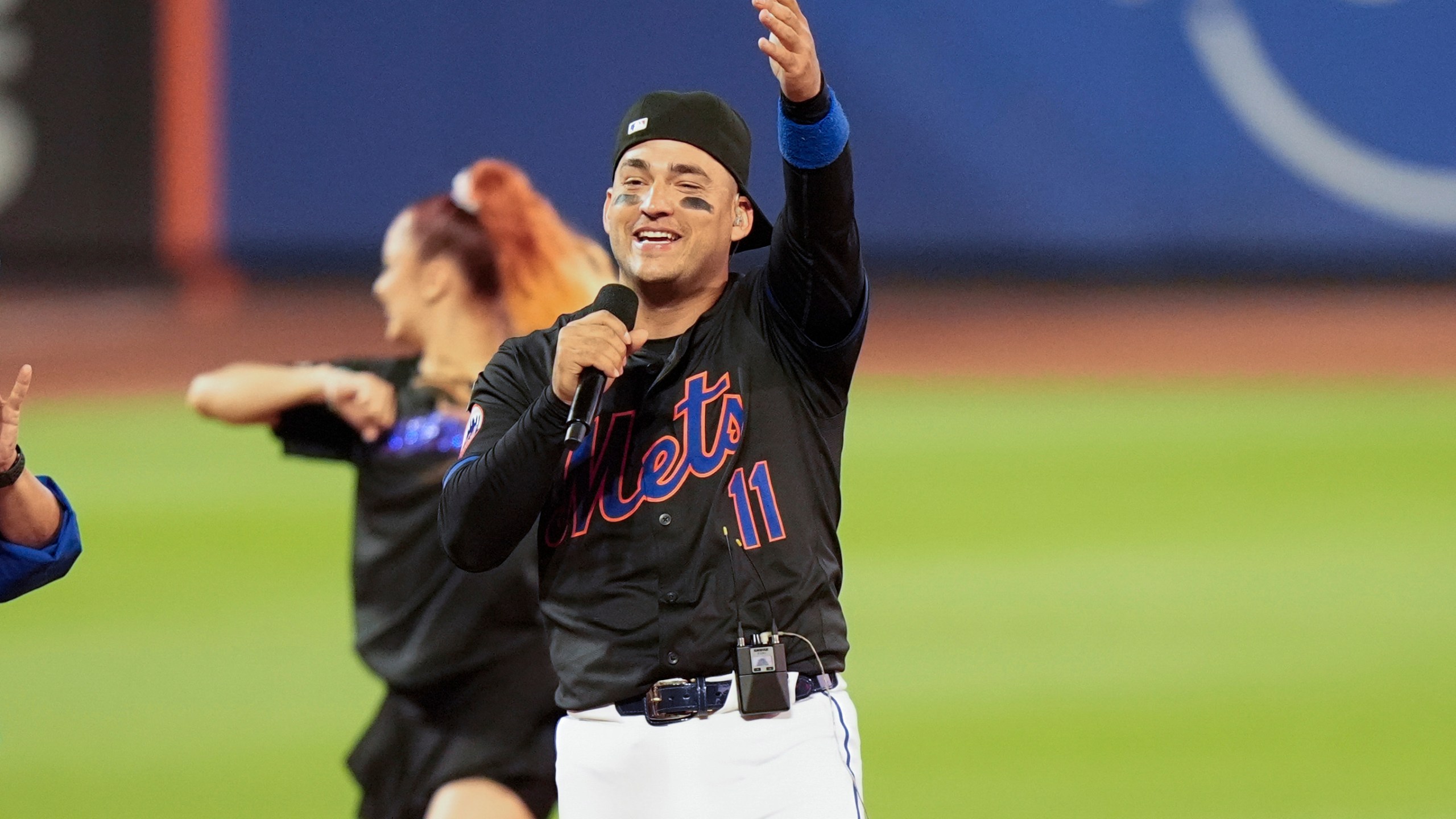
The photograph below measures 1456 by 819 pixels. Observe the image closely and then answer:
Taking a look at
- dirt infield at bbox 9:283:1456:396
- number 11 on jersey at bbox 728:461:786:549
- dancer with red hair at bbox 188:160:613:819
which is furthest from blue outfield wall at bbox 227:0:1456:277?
number 11 on jersey at bbox 728:461:786:549

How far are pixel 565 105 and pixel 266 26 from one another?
1.63m

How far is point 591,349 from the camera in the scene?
2.67m

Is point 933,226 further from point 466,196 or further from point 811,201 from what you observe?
point 811,201

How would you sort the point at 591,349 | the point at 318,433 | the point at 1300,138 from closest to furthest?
the point at 591,349 → the point at 318,433 → the point at 1300,138

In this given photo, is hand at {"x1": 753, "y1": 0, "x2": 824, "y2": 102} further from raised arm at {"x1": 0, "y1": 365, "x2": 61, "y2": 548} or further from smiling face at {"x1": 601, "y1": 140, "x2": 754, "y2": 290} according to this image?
raised arm at {"x1": 0, "y1": 365, "x2": 61, "y2": 548}

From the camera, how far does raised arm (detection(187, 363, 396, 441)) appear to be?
13.6 feet

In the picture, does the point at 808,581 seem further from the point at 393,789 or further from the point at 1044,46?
the point at 1044,46

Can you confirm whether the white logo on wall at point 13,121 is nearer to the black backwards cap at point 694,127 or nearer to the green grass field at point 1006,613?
the green grass field at point 1006,613

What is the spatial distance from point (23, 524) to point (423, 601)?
3.86ft

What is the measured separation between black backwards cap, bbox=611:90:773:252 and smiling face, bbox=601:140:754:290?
0.04 feet

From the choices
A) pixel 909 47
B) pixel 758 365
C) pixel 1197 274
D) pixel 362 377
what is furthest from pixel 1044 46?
pixel 758 365

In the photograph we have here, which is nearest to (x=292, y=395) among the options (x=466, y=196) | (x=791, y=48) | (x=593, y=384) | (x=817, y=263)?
(x=466, y=196)

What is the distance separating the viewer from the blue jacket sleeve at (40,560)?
310 cm

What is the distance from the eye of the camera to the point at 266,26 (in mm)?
9703
